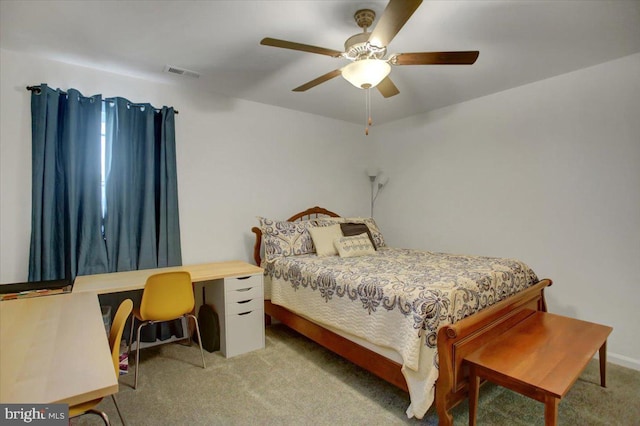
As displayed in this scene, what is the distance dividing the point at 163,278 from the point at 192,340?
108 centimetres

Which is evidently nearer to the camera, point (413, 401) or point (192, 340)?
point (413, 401)

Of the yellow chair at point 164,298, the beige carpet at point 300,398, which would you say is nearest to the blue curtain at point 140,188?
the yellow chair at point 164,298

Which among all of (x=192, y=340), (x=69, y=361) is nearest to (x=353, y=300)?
(x=69, y=361)

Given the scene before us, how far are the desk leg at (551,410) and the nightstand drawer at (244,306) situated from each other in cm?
213

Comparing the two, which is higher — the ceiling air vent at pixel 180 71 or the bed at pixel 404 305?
the ceiling air vent at pixel 180 71

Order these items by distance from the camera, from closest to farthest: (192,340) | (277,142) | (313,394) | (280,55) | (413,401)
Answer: (413,401) → (313,394) → (280,55) → (192,340) → (277,142)

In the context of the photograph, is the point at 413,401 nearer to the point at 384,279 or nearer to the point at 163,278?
the point at 384,279

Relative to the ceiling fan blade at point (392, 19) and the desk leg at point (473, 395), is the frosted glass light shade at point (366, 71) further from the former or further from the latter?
the desk leg at point (473, 395)

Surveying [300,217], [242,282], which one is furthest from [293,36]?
[300,217]

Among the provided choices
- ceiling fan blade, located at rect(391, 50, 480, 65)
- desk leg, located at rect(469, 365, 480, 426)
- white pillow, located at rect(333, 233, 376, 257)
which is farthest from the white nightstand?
ceiling fan blade, located at rect(391, 50, 480, 65)

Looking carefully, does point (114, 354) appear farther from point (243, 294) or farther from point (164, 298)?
point (243, 294)

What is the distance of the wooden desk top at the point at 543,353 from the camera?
5.14ft

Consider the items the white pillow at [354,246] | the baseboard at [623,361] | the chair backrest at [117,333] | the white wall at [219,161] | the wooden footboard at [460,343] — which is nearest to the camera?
the chair backrest at [117,333]

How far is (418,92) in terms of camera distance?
334cm
